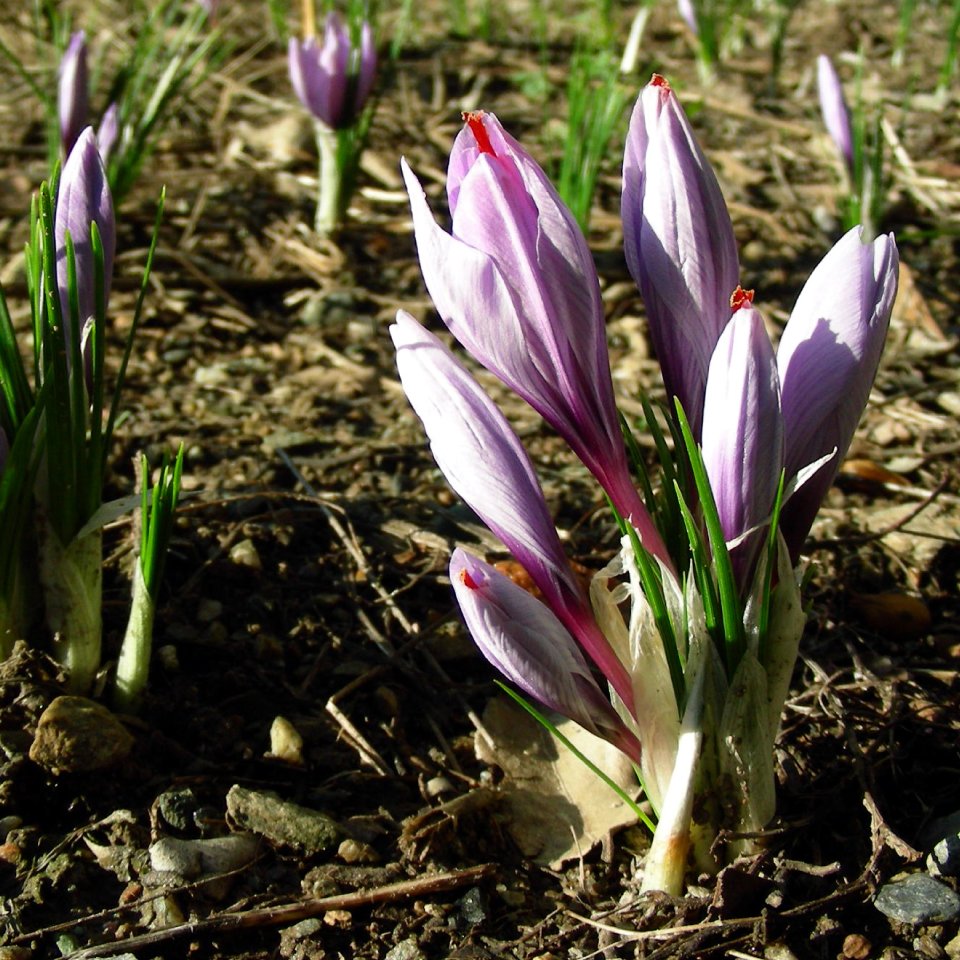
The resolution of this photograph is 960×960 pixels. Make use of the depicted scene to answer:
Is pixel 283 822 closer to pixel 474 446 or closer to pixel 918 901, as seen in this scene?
pixel 474 446

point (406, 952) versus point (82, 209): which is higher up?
point (82, 209)

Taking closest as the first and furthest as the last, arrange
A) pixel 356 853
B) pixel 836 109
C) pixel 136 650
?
1. pixel 356 853
2. pixel 136 650
3. pixel 836 109

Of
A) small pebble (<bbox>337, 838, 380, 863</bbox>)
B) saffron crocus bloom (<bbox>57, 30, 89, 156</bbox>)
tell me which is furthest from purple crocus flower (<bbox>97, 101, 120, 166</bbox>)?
small pebble (<bbox>337, 838, 380, 863</bbox>)

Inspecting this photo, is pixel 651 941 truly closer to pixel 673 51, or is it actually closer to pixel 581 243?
pixel 581 243

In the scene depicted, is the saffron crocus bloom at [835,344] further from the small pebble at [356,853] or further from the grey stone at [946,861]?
the small pebble at [356,853]

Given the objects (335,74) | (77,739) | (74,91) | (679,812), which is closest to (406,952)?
(679,812)

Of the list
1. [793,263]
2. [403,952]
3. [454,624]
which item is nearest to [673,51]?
[793,263]
